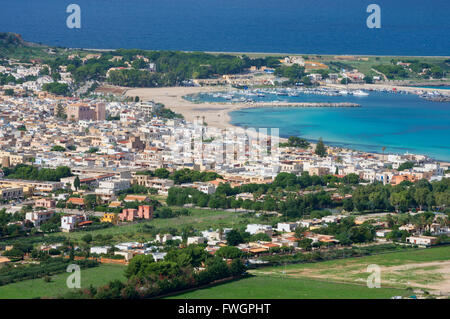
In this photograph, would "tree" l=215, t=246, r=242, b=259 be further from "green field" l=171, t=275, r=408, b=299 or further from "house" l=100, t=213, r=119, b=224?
"house" l=100, t=213, r=119, b=224

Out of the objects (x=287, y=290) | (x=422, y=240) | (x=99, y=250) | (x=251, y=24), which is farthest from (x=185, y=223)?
(x=251, y=24)

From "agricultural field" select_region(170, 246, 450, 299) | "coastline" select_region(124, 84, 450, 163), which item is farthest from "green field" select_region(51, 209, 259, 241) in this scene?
"coastline" select_region(124, 84, 450, 163)

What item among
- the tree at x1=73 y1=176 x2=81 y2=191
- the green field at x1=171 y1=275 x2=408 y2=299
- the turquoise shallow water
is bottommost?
the green field at x1=171 y1=275 x2=408 y2=299

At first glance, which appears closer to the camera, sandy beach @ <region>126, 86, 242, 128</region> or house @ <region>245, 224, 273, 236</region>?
house @ <region>245, 224, 273, 236</region>

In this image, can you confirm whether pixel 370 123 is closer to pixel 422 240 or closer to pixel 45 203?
pixel 45 203

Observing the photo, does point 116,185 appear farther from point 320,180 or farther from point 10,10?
point 10,10

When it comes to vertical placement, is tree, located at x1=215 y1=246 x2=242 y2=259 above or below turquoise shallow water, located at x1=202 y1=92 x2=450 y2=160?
below

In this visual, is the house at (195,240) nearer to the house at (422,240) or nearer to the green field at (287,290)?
the green field at (287,290)
